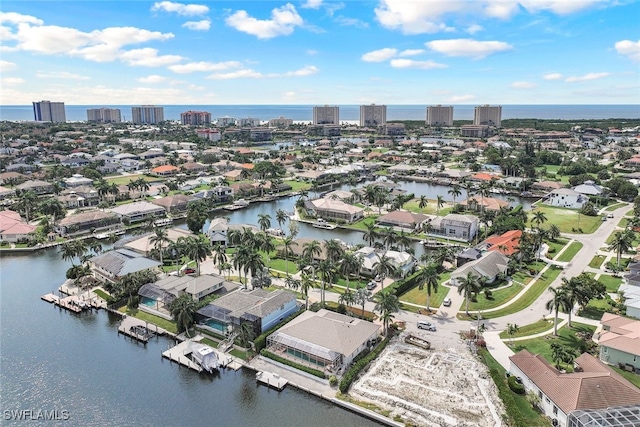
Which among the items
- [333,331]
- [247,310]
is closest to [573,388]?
[333,331]

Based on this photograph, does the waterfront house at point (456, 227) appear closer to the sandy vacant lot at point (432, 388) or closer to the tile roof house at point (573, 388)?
the sandy vacant lot at point (432, 388)

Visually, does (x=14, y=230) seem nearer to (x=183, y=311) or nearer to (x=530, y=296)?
(x=183, y=311)

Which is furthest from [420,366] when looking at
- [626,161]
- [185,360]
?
[626,161]

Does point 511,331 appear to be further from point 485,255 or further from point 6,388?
point 6,388

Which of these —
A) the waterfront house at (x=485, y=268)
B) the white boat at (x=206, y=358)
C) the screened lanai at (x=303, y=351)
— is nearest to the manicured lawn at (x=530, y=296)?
the waterfront house at (x=485, y=268)

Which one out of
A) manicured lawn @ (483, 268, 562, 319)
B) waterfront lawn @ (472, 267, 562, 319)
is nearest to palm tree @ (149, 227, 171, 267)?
waterfront lawn @ (472, 267, 562, 319)

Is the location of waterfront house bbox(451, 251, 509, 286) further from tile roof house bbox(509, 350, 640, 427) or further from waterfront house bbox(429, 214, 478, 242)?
tile roof house bbox(509, 350, 640, 427)
